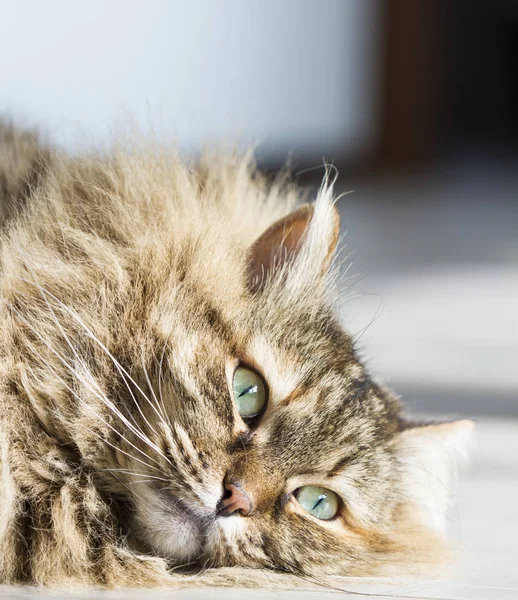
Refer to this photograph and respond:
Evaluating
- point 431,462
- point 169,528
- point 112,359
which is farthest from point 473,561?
point 112,359

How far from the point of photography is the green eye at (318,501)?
1245 millimetres

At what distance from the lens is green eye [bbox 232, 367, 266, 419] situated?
124 centimetres

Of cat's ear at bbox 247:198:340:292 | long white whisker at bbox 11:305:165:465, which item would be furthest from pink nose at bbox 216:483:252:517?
cat's ear at bbox 247:198:340:292

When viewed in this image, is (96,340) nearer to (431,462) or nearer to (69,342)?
(69,342)

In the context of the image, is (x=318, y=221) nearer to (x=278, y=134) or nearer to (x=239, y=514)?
(x=239, y=514)

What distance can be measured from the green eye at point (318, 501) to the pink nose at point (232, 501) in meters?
0.14

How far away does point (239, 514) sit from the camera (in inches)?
44.3

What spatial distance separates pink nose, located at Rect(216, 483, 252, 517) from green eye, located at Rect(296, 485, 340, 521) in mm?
139

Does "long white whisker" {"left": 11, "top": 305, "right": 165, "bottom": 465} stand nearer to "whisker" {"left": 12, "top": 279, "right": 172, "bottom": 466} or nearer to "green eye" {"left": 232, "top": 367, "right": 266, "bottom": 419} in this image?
"whisker" {"left": 12, "top": 279, "right": 172, "bottom": 466}

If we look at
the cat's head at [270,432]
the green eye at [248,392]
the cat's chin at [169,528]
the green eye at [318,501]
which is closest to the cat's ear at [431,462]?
the cat's head at [270,432]

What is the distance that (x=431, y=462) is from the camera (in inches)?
61.3

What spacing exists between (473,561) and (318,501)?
28 cm

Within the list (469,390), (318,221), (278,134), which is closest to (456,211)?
(278,134)

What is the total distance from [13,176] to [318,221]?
547 millimetres
